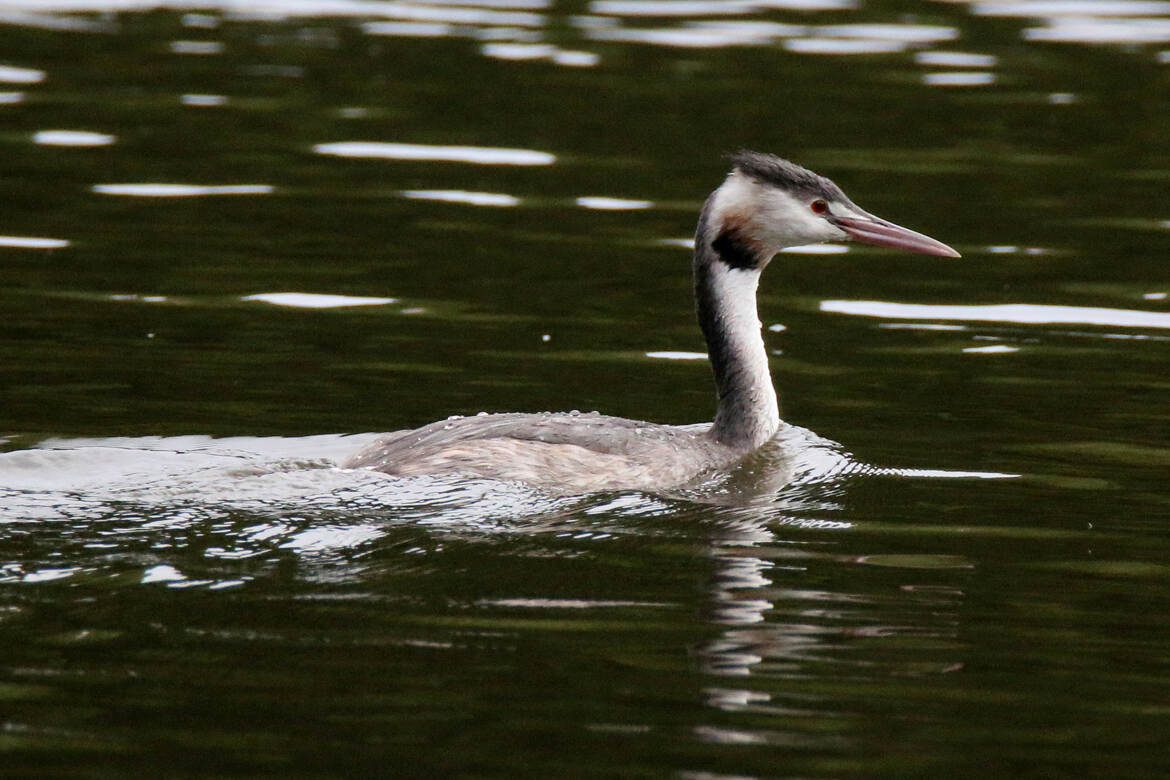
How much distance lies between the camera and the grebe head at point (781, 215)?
31.9ft

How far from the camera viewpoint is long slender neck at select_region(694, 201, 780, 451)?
9.80 m

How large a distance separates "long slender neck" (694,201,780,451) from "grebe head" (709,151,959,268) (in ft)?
0.06

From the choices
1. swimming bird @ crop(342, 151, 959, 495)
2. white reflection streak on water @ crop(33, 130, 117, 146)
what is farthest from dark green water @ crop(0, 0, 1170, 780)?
swimming bird @ crop(342, 151, 959, 495)

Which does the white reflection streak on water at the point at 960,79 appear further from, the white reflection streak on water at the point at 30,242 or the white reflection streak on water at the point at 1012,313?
the white reflection streak on water at the point at 30,242

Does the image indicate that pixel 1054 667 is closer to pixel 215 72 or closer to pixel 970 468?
pixel 970 468

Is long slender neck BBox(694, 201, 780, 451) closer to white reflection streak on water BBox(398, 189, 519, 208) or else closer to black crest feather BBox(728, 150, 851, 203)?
black crest feather BBox(728, 150, 851, 203)

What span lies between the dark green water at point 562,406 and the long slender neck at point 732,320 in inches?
16.5

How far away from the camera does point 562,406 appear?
1024cm

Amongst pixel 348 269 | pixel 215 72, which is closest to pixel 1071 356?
pixel 348 269

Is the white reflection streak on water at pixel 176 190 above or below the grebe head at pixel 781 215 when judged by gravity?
below

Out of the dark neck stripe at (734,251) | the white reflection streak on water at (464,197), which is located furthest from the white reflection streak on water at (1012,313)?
the white reflection streak on water at (464,197)

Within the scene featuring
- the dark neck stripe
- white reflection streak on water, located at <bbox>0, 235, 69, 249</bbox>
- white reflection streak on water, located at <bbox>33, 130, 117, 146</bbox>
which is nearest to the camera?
the dark neck stripe

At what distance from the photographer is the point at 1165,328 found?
11867 mm

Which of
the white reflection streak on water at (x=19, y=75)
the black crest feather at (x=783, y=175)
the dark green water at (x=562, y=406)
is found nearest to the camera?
the dark green water at (x=562, y=406)
